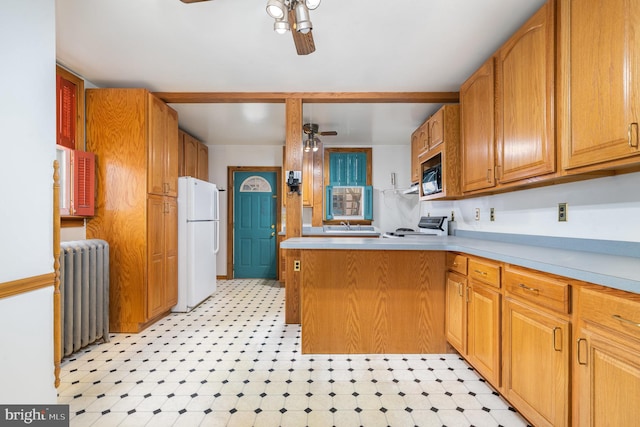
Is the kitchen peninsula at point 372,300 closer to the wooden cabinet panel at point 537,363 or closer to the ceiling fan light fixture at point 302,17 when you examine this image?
the wooden cabinet panel at point 537,363

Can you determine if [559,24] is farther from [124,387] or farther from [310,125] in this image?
[124,387]

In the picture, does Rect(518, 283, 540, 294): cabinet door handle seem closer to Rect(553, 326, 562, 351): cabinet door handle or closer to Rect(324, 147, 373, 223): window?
Rect(553, 326, 562, 351): cabinet door handle

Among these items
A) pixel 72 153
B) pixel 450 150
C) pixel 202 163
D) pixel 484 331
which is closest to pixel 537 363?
pixel 484 331

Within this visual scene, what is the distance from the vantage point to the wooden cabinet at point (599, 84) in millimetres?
1173

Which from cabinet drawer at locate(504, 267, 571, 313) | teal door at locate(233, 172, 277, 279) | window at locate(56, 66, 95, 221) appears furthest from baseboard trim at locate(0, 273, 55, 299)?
teal door at locate(233, 172, 277, 279)

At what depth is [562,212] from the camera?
6.00 feet

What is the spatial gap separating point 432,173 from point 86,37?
335 centimetres

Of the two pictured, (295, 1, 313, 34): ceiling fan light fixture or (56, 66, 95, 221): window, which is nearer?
(295, 1, 313, 34): ceiling fan light fixture

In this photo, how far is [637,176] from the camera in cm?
142

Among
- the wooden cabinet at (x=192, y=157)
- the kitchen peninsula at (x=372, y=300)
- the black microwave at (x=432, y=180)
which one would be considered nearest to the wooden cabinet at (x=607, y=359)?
the kitchen peninsula at (x=372, y=300)

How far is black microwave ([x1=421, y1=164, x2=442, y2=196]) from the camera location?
3.04 m

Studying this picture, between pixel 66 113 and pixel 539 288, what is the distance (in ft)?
12.3

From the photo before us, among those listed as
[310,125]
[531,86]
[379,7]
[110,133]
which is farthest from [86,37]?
[531,86]

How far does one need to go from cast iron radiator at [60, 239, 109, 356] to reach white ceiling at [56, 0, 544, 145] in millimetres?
1595
